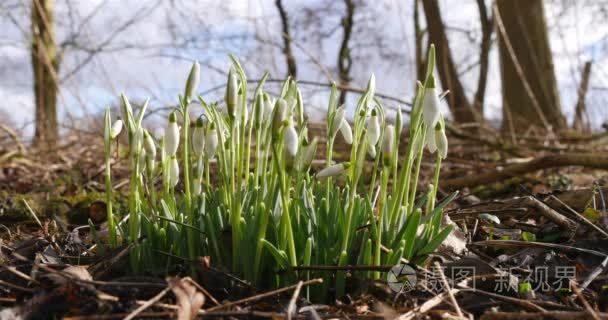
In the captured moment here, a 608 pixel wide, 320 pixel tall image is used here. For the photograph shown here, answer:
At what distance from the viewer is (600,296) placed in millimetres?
1496

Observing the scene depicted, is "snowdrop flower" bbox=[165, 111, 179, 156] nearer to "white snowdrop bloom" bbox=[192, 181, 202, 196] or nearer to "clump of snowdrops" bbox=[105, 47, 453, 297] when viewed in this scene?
"clump of snowdrops" bbox=[105, 47, 453, 297]

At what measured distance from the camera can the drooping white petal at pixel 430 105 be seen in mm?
1262

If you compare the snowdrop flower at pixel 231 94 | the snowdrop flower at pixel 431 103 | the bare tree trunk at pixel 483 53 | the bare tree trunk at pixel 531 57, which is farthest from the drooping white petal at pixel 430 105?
the bare tree trunk at pixel 483 53

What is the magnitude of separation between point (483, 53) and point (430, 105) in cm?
707

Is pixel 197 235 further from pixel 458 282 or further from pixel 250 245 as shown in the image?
pixel 458 282

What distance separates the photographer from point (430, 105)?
4.17 feet

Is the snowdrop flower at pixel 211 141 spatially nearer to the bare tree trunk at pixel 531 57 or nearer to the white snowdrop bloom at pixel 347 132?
the white snowdrop bloom at pixel 347 132

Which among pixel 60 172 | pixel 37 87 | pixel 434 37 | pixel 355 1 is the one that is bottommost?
pixel 60 172

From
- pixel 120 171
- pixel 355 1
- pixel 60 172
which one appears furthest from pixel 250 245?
pixel 355 1

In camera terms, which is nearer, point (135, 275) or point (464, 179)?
point (135, 275)

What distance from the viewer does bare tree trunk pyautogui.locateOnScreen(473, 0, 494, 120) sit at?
25.1ft

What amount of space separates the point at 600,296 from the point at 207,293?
1009mm

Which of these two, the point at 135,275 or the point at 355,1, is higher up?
the point at 355,1

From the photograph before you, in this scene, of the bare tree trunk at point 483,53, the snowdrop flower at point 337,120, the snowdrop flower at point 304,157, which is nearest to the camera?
the snowdrop flower at point 304,157
